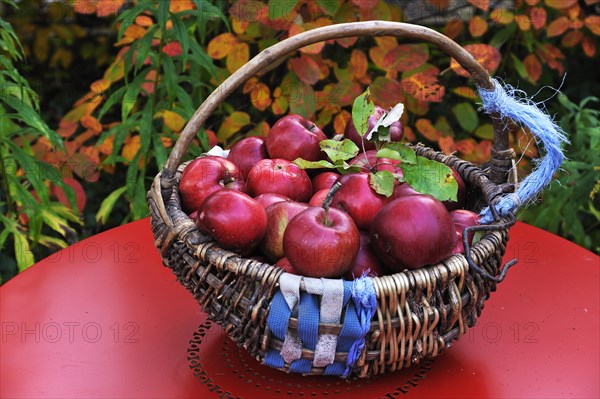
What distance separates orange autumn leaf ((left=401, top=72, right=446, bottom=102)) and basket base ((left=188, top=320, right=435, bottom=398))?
1.15 meters

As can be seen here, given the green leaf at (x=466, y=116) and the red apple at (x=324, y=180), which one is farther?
the green leaf at (x=466, y=116)

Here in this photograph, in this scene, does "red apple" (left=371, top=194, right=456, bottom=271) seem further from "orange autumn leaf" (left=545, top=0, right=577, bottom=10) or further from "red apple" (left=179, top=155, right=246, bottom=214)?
"orange autumn leaf" (left=545, top=0, right=577, bottom=10)

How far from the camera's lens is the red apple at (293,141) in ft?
4.20

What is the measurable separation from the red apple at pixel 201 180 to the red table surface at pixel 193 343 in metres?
0.19

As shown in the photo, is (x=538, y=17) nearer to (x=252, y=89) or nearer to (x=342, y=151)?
(x=252, y=89)

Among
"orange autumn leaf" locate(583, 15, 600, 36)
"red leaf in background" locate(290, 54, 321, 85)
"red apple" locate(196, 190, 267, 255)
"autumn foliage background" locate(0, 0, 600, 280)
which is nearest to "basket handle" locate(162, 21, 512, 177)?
"red apple" locate(196, 190, 267, 255)

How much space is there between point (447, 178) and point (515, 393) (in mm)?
340

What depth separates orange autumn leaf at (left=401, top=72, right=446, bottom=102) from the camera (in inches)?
80.8

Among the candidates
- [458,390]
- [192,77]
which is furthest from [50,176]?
Answer: [458,390]

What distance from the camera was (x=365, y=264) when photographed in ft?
3.27

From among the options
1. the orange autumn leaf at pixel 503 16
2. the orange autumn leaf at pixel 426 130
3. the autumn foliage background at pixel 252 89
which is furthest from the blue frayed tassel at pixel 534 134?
the orange autumn leaf at pixel 503 16

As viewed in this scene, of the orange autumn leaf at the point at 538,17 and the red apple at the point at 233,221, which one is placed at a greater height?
the red apple at the point at 233,221

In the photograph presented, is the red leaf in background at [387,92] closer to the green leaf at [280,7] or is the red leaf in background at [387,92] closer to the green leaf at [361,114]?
the green leaf at [280,7]

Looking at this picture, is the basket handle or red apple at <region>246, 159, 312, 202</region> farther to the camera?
red apple at <region>246, 159, 312, 202</region>
